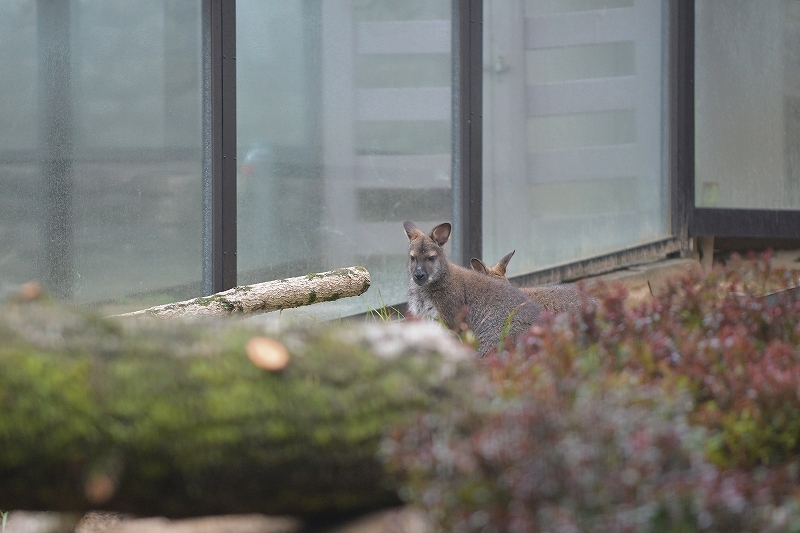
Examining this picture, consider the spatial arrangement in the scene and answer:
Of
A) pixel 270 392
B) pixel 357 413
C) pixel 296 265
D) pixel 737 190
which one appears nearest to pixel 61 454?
pixel 270 392

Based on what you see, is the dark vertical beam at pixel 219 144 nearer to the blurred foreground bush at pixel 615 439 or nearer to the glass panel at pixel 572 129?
the glass panel at pixel 572 129

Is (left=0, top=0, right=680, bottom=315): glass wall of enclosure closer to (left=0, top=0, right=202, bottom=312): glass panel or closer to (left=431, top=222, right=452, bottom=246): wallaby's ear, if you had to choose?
(left=0, top=0, right=202, bottom=312): glass panel

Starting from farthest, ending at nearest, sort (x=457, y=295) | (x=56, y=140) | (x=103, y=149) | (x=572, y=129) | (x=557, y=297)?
(x=572, y=129)
(x=557, y=297)
(x=457, y=295)
(x=103, y=149)
(x=56, y=140)

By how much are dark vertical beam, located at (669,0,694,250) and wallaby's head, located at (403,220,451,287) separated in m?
3.34

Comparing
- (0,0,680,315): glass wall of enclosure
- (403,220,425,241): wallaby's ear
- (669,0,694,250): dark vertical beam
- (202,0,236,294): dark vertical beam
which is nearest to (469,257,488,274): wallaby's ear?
(403,220,425,241): wallaby's ear

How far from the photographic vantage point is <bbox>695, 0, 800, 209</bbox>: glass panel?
10406mm

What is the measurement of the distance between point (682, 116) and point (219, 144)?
16.9 feet

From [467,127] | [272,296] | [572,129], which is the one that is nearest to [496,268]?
[467,127]

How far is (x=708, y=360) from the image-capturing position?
3.15 metres

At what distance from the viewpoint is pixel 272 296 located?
628cm

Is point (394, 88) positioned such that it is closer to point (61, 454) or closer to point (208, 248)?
point (208, 248)

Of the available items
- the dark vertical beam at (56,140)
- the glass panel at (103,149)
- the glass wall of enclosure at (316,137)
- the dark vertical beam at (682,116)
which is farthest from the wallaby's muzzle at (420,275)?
the dark vertical beam at (682,116)

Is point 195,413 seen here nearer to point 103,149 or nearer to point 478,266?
point 103,149

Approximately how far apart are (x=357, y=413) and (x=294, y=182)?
5457 mm
